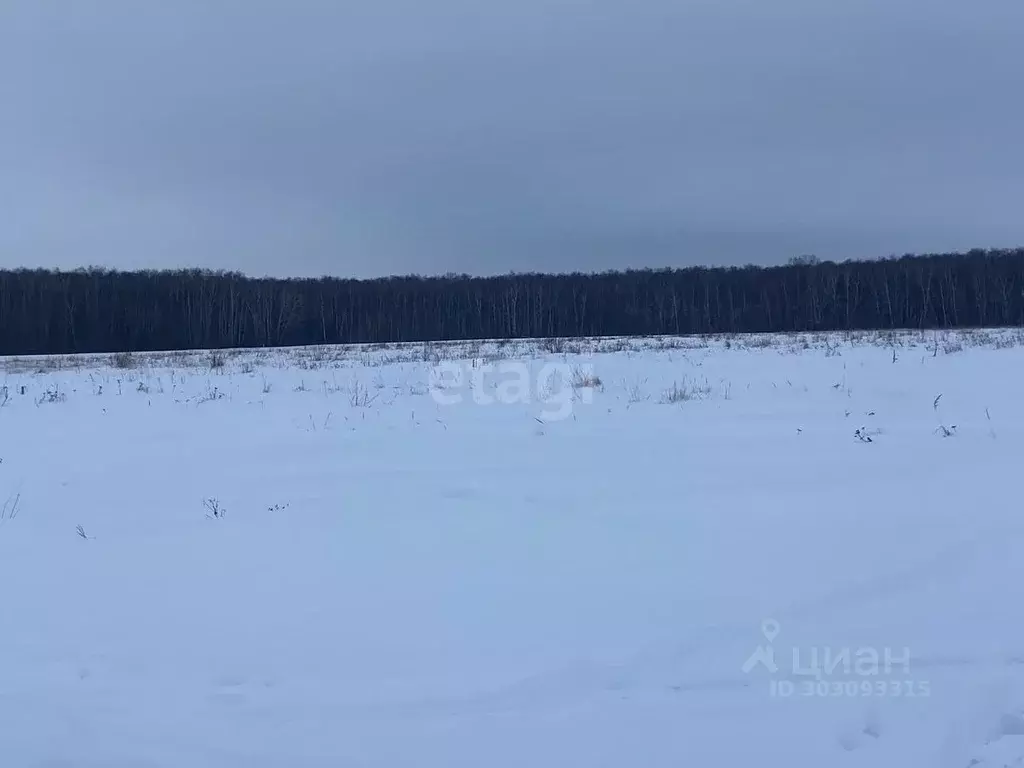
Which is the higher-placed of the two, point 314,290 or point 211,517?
point 314,290

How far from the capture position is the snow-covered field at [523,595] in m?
2.59

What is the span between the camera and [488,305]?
54812mm

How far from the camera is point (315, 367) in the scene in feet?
52.9

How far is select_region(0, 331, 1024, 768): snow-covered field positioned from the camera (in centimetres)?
259

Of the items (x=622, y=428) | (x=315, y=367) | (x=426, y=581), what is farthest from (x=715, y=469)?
(x=315, y=367)

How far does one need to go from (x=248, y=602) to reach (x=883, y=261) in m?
63.2

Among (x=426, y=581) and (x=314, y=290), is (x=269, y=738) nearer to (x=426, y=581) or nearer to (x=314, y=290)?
(x=426, y=581)
